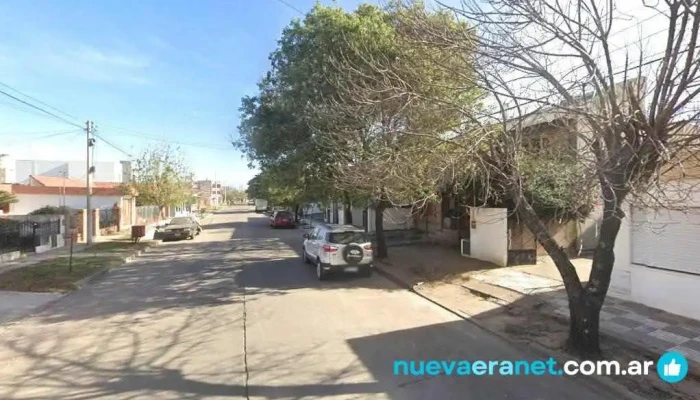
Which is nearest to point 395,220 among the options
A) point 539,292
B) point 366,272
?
point 366,272

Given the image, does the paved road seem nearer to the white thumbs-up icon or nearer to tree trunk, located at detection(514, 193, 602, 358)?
tree trunk, located at detection(514, 193, 602, 358)

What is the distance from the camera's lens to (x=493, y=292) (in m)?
10.6

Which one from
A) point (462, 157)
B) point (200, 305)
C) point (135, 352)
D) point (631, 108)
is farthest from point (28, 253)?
point (631, 108)

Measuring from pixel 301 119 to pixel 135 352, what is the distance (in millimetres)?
8496

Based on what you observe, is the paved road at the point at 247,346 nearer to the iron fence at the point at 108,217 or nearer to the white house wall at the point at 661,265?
the white house wall at the point at 661,265

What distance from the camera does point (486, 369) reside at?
606 centimetres

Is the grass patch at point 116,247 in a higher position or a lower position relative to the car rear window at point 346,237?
lower

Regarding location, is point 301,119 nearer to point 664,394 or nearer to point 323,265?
point 323,265

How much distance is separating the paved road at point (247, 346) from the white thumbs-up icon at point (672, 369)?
1019 millimetres

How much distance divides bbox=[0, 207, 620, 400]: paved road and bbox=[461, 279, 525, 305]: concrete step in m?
1.39

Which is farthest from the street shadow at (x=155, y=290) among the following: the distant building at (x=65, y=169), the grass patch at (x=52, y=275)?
the distant building at (x=65, y=169)

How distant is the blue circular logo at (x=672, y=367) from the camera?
555cm

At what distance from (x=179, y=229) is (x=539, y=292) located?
22.9 meters

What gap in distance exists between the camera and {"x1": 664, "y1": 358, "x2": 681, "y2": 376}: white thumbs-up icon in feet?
18.5
